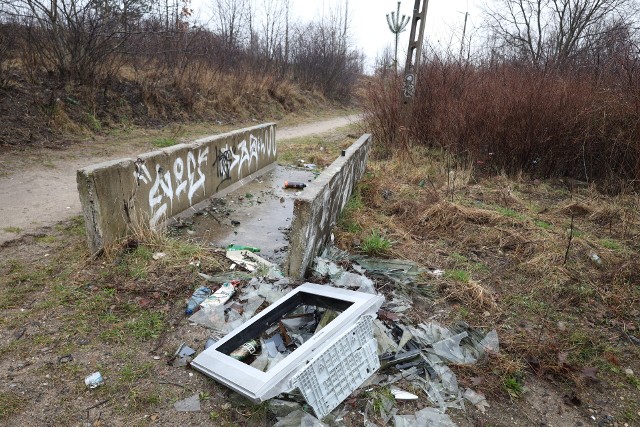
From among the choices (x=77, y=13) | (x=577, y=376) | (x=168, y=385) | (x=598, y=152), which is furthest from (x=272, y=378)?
(x=77, y=13)

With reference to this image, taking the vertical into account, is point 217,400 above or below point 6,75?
below

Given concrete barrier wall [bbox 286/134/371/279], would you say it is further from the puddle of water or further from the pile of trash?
the puddle of water

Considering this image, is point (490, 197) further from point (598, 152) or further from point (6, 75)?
point (6, 75)

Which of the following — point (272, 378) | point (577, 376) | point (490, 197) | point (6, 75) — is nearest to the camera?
point (272, 378)

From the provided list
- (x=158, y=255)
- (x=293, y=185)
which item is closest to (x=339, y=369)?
(x=158, y=255)

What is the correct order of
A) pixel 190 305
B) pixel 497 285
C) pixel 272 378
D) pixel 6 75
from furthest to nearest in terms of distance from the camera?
pixel 6 75 → pixel 497 285 → pixel 190 305 → pixel 272 378

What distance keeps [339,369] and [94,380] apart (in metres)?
1.35

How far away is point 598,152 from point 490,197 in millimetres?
2433

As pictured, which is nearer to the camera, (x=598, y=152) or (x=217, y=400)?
(x=217, y=400)

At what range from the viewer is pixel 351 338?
2.36 meters

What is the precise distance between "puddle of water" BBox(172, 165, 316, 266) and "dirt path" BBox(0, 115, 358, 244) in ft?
5.07

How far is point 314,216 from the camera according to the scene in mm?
3365

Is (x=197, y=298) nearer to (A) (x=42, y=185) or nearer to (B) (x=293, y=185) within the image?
(B) (x=293, y=185)

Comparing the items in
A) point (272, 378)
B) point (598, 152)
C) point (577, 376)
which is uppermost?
point (598, 152)
